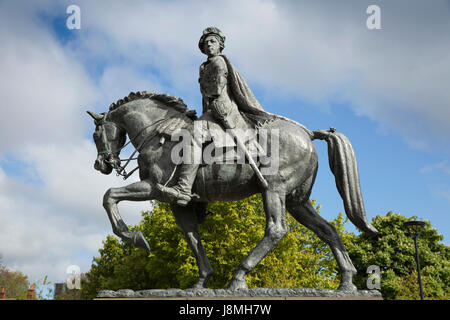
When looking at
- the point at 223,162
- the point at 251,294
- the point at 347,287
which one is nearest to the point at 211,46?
the point at 223,162

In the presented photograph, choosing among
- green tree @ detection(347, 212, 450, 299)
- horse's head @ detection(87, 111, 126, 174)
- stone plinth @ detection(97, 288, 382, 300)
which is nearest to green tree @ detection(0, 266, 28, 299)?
green tree @ detection(347, 212, 450, 299)

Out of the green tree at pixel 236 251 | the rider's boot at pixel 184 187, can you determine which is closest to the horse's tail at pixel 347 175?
the rider's boot at pixel 184 187

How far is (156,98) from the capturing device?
28.0 ft

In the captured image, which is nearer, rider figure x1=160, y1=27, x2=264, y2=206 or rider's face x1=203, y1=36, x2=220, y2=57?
rider figure x1=160, y1=27, x2=264, y2=206

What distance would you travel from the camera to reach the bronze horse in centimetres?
738

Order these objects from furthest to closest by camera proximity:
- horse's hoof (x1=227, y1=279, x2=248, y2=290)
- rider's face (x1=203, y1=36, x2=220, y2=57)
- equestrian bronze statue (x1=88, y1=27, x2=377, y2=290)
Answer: rider's face (x1=203, y1=36, x2=220, y2=57) → equestrian bronze statue (x1=88, y1=27, x2=377, y2=290) → horse's hoof (x1=227, y1=279, x2=248, y2=290)

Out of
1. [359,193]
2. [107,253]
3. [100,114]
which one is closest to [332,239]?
[359,193]

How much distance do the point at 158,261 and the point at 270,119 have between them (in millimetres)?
17456

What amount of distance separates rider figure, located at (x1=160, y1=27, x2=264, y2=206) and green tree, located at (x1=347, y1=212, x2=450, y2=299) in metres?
25.0

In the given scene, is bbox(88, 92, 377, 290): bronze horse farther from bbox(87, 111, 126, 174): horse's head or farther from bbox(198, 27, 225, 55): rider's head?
bbox(198, 27, 225, 55): rider's head

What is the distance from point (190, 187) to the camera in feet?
24.6

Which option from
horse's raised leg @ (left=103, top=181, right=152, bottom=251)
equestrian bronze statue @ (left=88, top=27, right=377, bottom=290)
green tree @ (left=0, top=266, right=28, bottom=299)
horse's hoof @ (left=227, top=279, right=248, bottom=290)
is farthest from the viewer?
green tree @ (left=0, top=266, right=28, bottom=299)

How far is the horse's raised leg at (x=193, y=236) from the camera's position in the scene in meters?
7.93

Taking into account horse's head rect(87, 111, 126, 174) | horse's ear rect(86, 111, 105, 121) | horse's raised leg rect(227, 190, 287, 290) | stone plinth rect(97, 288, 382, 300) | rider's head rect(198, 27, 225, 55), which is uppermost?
rider's head rect(198, 27, 225, 55)
